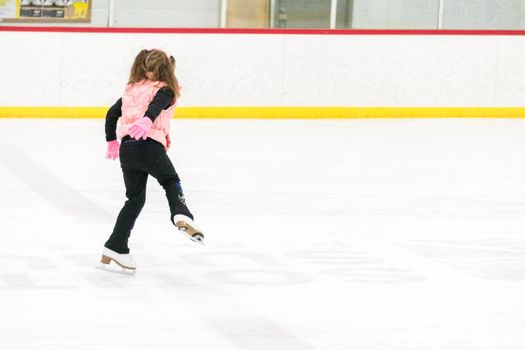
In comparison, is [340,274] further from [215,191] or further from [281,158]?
[281,158]

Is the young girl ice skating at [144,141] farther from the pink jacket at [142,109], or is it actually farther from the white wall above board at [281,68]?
the white wall above board at [281,68]

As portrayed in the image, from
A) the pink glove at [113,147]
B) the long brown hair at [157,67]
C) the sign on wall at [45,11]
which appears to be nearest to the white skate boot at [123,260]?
the pink glove at [113,147]

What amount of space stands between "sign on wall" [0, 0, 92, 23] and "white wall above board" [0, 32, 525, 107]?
235mm

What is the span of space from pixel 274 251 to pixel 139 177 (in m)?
0.95

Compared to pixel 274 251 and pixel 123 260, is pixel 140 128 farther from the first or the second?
pixel 274 251

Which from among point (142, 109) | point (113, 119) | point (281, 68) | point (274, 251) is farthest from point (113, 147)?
point (281, 68)

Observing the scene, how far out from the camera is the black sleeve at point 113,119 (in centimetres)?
562

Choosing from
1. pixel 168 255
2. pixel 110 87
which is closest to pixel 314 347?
pixel 168 255

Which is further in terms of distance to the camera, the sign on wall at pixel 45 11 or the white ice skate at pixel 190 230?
the sign on wall at pixel 45 11

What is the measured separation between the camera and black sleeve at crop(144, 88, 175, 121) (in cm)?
543

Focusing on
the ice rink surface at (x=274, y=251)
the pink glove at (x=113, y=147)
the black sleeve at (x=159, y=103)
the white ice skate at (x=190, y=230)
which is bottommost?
the ice rink surface at (x=274, y=251)

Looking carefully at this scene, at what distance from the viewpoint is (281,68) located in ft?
46.1

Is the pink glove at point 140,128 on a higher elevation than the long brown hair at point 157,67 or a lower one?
lower

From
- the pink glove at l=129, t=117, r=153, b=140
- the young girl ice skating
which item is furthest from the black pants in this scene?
the pink glove at l=129, t=117, r=153, b=140
